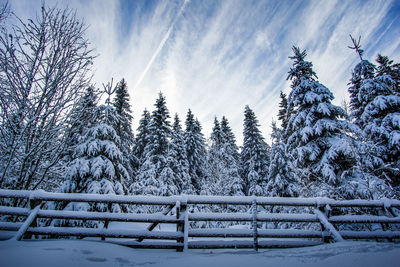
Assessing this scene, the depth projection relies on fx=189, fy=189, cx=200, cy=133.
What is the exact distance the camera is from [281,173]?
626 inches

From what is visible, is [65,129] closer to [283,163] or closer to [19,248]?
[19,248]

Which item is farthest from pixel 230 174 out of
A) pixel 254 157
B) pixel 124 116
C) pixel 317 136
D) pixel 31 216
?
pixel 31 216

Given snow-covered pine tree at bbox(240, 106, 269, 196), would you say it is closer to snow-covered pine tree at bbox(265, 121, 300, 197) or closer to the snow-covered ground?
snow-covered pine tree at bbox(265, 121, 300, 197)

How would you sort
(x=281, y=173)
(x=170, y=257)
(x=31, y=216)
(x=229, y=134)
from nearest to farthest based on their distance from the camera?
(x=170, y=257) → (x=31, y=216) → (x=281, y=173) → (x=229, y=134)

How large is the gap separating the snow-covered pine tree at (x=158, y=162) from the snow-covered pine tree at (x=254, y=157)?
911 centimetres

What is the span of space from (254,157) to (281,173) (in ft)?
24.7

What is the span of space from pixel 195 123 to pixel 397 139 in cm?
2236

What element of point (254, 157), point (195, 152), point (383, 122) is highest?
point (195, 152)

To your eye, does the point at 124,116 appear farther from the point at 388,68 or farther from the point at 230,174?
the point at 388,68

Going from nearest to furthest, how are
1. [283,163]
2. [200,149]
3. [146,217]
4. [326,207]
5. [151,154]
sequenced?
1. [146,217]
2. [326,207]
3. [283,163]
4. [151,154]
5. [200,149]

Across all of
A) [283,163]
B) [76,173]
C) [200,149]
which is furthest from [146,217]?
[200,149]

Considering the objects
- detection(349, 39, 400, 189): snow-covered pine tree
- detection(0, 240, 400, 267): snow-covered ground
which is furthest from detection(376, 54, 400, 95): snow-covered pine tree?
detection(0, 240, 400, 267): snow-covered ground

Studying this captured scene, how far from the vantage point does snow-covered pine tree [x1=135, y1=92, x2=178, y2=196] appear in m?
17.8

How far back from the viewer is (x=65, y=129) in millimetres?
5113
